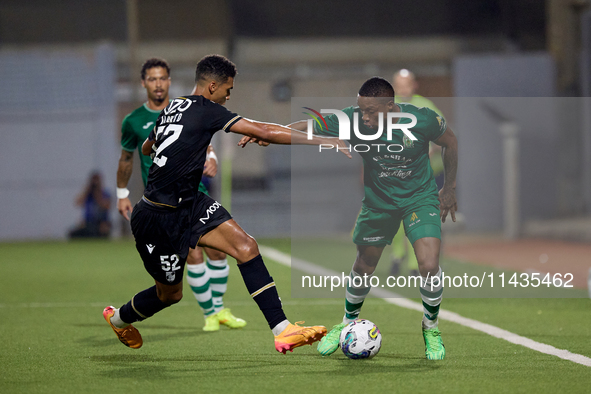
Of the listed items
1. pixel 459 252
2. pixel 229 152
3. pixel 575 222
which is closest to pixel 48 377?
pixel 459 252

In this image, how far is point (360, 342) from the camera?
206 inches

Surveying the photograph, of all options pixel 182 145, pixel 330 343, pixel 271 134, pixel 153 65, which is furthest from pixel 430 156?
pixel 182 145

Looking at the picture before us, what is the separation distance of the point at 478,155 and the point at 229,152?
646cm

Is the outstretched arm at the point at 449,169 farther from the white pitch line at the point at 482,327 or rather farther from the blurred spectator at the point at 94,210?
the blurred spectator at the point at 94,210

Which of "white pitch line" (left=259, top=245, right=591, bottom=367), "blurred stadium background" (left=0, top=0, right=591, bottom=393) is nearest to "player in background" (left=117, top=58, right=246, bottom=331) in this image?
"blurred stadium background" (left=0, top=0, right=591, bottom=393)

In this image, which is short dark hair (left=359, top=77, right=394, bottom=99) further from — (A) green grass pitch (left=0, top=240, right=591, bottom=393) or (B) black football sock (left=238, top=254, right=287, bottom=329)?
(A) green grass pitch (left=0, top=240, right=591, bottom=393)

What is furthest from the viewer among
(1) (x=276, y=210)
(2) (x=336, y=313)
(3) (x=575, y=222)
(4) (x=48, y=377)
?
(1) (x=276, y=210)

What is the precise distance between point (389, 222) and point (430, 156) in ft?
10.6

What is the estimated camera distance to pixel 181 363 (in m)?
5.24

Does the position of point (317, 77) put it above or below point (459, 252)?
above

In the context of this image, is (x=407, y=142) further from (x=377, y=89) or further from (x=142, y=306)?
(x=142, y=306)

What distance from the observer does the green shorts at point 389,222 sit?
5.38m

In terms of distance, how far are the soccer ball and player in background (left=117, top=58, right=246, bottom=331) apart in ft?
5.62

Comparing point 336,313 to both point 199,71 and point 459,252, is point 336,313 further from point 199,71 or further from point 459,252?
point 459,252
